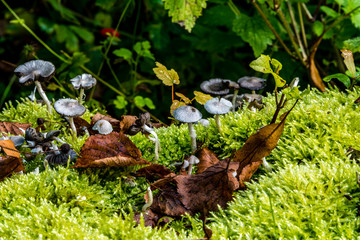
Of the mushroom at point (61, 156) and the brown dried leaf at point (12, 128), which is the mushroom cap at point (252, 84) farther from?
the brown dried leaf at point (12, 128)

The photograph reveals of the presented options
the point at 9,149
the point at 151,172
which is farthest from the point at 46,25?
the point at 151,172

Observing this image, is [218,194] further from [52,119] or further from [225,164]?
[52,119]

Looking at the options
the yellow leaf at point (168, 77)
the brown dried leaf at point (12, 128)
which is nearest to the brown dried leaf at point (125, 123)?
the yellow leaf at point (168, 77)

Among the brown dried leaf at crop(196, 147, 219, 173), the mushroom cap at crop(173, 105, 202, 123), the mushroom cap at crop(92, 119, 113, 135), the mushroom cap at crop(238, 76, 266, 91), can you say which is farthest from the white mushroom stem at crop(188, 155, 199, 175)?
the mushroom cap at crop(238, 76, 266, 91)

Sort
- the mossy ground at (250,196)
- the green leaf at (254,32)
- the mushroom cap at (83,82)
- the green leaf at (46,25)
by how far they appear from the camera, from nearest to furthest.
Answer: the mossy ground at (250,196)
the mushroom cap at (83,82)
the green leaf at (254,32)
the green leaf at (46,25)

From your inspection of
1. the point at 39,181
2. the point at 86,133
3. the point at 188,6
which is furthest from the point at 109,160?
the point at 188,6

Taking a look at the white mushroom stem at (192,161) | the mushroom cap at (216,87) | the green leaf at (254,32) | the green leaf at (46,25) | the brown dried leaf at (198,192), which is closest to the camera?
the brown dried leaf at (198,192)

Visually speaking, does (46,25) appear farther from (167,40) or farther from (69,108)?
(69,108)
